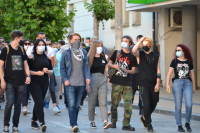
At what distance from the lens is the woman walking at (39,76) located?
26.4ft

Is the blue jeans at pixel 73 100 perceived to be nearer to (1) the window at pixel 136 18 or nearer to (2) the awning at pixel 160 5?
(2) the awning at pixel 160 5

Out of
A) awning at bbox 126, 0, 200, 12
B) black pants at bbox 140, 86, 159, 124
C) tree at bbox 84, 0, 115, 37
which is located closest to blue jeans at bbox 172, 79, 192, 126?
black pants at bbox 140, 86, 159, 124

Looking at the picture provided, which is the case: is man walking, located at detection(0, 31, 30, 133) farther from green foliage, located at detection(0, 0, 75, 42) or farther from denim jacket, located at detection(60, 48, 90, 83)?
green foliage, located at detection(0, 0, 75, 42)

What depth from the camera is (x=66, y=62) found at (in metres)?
8.05

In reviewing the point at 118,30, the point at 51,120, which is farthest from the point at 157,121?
the point at 118,30

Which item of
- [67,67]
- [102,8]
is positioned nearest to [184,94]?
[67,67]

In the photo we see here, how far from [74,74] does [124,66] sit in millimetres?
1089

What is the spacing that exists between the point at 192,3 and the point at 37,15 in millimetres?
7403

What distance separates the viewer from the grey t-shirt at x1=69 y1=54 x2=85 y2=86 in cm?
803

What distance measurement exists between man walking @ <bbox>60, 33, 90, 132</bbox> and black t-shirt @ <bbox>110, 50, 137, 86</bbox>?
2.12ft

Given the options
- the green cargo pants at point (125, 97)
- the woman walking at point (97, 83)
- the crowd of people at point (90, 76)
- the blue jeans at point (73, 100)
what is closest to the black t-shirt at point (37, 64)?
the crowd of people at point (90, 76)

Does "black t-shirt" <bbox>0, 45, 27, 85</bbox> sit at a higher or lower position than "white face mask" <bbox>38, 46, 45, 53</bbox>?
lower

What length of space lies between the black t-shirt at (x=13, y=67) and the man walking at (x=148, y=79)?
2.30 m

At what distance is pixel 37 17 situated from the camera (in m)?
19.6
